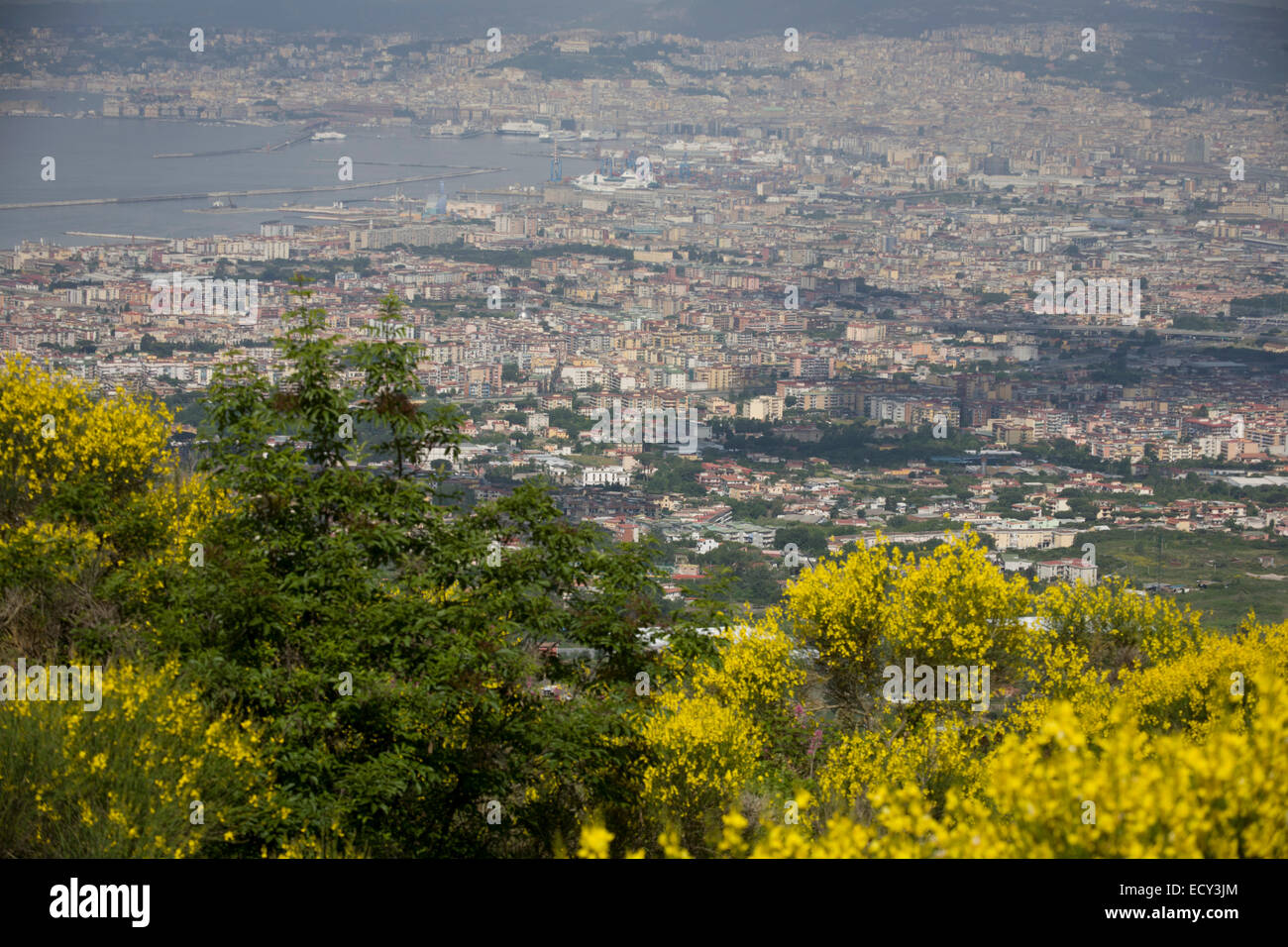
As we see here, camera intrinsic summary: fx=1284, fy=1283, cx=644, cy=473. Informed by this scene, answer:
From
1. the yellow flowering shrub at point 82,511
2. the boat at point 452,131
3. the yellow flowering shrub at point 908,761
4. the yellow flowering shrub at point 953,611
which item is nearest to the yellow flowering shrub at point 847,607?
the yellow flowering shrub at point 953,611

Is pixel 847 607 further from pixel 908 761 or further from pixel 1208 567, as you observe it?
pixel 1208 567

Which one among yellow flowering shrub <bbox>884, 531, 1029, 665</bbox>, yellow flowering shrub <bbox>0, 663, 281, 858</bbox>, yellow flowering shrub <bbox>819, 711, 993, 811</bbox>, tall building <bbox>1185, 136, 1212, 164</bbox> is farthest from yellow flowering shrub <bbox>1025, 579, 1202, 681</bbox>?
tall building <bbox>1185, 136, 1212, 164</bbox>

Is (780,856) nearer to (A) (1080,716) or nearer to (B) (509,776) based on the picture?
(B) (509,776)

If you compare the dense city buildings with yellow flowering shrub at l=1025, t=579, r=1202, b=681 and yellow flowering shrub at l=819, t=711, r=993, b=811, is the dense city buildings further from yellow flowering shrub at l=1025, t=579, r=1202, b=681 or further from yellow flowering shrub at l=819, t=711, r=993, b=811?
yellow flowering shrub at l=1025, t=579, r=1202, b=681

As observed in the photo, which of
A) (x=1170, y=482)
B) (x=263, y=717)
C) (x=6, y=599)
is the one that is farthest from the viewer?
(x=1170, y=482)

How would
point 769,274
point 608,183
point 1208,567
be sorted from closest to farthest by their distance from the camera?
point 1208,567 < point 769,274 < point 608,183

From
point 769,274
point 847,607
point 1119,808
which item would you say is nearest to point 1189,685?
point 847,607
